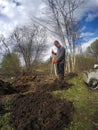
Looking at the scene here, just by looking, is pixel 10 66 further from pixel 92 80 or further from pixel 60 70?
pixel 92 80

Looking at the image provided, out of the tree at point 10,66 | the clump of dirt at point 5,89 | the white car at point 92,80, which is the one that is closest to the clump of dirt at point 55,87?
the white car at point 92,80

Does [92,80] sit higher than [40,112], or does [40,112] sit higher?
[92,80]

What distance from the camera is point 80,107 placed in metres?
5.98

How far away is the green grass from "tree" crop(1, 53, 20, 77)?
15092 millimetres

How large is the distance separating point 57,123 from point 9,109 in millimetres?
1594

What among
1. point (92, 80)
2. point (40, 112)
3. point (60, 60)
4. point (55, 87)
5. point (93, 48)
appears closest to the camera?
point (40, 112)

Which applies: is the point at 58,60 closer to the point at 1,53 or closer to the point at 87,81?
the point at 87,81

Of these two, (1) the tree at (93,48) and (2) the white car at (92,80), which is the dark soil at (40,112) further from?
(1) the tree at (93,48)

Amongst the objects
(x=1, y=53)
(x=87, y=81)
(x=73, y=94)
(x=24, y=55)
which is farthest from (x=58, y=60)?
(x=24, y=55)

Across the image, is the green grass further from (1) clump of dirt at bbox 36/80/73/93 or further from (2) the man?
(2) the man

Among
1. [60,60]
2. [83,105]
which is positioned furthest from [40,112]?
[60,60]

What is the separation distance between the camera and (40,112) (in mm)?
5652

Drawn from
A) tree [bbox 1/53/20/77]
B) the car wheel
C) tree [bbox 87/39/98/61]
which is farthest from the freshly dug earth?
tree [bbox 87/39/98/61]

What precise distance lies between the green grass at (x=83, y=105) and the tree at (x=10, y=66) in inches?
594
